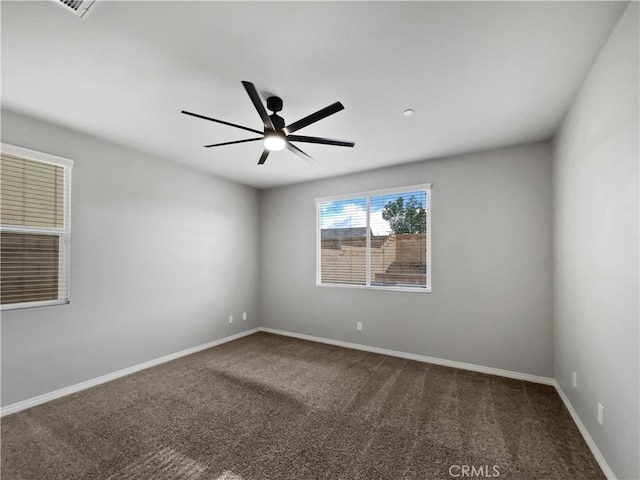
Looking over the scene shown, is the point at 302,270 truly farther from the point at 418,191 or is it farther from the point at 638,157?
the point at 638,157

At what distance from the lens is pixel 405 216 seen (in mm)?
4055

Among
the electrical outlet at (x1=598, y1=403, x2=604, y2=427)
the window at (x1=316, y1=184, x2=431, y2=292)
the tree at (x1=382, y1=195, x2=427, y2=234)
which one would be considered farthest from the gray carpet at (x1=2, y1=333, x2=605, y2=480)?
the tree at (x1=382, y1=195, x2=427, y2=234)

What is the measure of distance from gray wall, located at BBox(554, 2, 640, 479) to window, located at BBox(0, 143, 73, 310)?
4487 millimetres

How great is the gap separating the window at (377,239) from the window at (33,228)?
3.21m

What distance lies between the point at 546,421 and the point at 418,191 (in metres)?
2.76

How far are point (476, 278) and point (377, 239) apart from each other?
1.41 m

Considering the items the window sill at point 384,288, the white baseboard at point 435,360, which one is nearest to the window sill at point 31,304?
the white baseboard at point 435,360

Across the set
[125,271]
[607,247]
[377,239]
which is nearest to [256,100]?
[607,247]

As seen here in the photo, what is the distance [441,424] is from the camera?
2346 millimetres

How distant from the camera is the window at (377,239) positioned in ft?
12.9

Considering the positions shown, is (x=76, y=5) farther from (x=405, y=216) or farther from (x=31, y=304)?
(x=405, y=216)

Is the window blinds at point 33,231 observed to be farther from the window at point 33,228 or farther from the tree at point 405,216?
the tree at point 405,216

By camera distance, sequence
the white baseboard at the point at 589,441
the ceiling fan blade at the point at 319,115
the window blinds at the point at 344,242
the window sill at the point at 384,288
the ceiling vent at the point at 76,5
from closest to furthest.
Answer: the ceiling vent at the point at 76,5, the white baseboard at the point at 589,441, the ceiling fan blade at the point at 319,115, the window sill at the point at 384,288, the window blinds at the point at 344,242

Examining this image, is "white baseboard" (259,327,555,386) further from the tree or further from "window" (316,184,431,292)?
the tree
